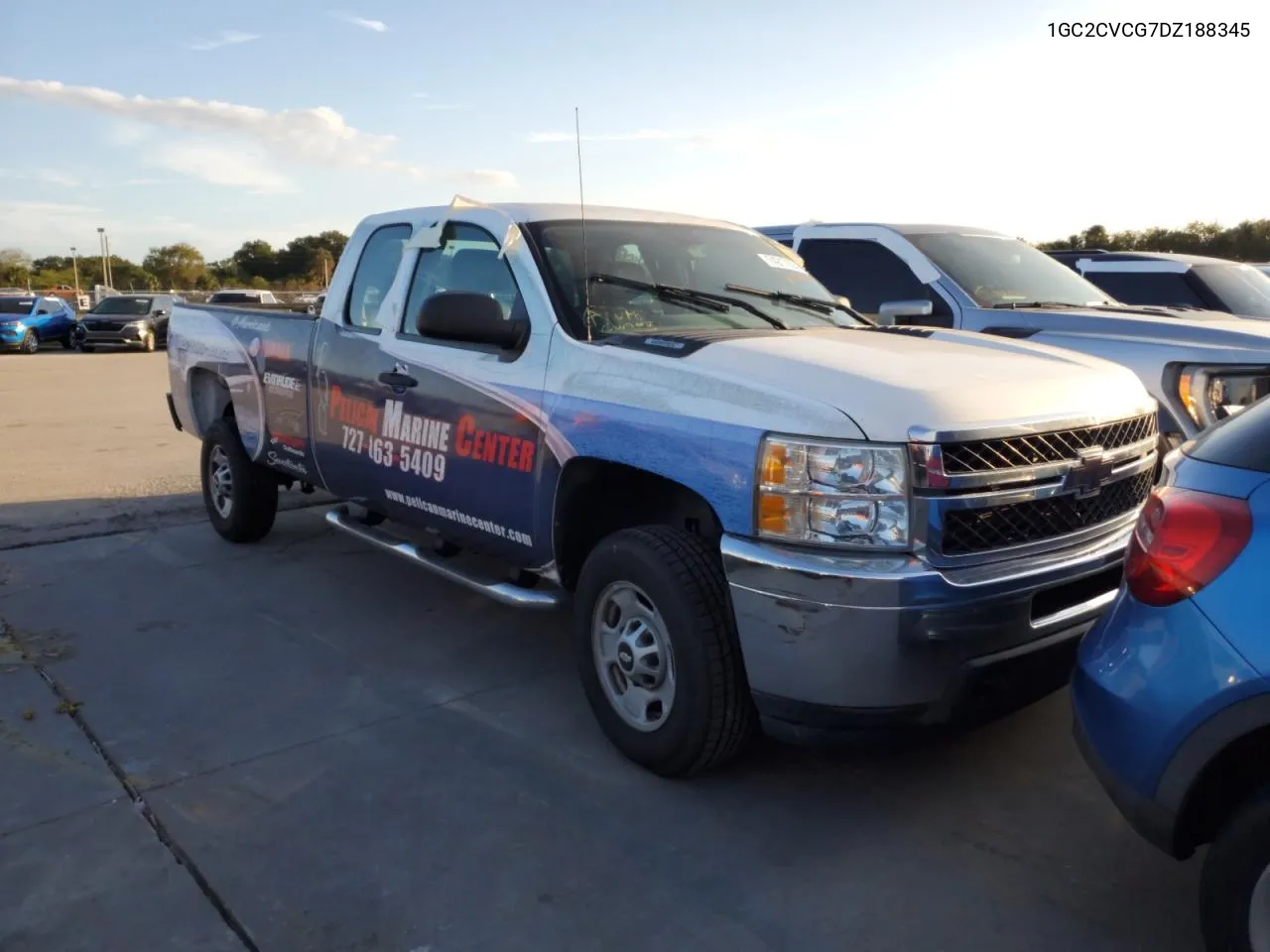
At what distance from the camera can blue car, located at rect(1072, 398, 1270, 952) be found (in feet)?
7.14

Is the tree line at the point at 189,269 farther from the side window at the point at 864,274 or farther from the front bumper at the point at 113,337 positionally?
the side window at the point at 864,274

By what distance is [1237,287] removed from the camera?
27.0 ft

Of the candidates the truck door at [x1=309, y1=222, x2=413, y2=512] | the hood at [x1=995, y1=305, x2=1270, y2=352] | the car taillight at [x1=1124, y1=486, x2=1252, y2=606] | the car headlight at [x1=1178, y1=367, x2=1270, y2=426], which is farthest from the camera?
the hood at [x1=995, y1=305, x2=1270, y2=352]

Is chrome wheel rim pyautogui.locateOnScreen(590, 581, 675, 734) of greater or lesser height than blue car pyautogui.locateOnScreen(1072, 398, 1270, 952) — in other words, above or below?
below

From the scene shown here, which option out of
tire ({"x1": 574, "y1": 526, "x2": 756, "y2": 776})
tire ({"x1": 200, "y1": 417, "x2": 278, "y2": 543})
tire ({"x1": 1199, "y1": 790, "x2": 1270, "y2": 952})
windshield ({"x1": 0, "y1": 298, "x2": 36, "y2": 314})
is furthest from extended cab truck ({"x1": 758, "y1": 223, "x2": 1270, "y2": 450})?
windshield ({"x1": 0, "y1": 298, "x2": 36, "y2": 314})

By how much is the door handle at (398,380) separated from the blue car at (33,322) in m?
26.6

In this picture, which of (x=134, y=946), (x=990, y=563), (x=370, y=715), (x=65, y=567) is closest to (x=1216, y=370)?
(x=990, y=563)

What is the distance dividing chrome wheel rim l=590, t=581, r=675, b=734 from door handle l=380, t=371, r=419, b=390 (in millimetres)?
1520

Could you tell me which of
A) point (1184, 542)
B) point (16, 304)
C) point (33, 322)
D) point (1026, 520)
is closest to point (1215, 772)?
point (1184, 542)

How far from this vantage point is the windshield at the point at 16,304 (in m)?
27.7

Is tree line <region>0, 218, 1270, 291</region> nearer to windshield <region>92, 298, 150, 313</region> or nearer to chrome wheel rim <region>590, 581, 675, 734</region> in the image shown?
windshield <region>92, 298, 150, 313</region>

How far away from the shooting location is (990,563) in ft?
10.0

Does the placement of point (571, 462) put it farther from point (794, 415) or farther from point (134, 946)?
point (134, 946)

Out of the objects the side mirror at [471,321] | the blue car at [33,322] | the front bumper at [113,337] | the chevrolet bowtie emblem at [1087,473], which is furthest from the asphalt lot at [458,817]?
the blue car at [33,322]
